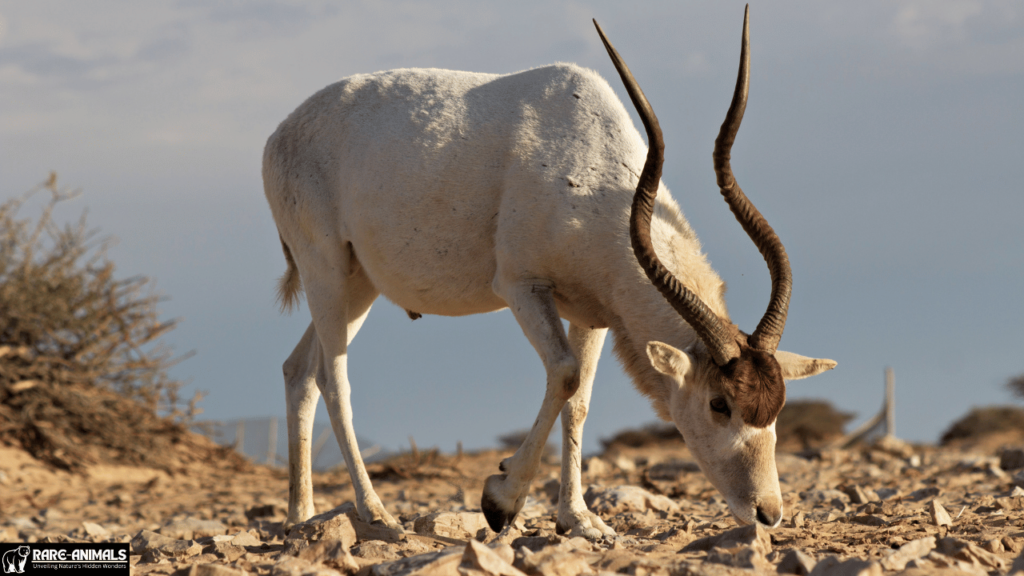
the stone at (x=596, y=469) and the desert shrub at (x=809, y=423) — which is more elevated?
the desert shrub at (x=809, y=423)

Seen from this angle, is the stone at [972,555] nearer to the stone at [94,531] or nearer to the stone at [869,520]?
the stone at [869,520]

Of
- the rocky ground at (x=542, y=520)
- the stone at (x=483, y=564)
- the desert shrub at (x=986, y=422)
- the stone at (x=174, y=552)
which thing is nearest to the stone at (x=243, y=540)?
the rocky ground at (x=542, y=520)

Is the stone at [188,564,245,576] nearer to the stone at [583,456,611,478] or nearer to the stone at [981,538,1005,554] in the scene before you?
the stone at [981,538,1005,554]

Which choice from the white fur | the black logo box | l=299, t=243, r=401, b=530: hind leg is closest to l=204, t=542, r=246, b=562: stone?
the black logo box

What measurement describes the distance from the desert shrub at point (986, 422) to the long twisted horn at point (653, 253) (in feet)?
67.3

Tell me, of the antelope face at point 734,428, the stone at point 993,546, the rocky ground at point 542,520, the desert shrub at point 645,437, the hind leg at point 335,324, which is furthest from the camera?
the desert shrub at point 645,437

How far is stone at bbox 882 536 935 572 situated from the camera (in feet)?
11.0

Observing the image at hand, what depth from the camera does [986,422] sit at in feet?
76.2

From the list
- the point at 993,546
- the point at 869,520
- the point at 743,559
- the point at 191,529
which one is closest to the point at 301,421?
the point at 191,529

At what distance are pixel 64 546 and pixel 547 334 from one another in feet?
8.48

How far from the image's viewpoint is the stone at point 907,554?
3344 millimetres

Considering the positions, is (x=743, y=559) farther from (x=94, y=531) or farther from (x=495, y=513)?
(x=94, y=531)

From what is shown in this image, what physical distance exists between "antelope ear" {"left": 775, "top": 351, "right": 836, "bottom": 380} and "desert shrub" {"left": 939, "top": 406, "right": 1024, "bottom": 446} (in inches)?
777

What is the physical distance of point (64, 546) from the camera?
4379 mm
